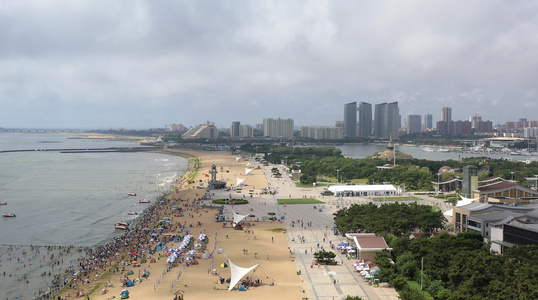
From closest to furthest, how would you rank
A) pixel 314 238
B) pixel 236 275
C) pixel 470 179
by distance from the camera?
pixel 236 275, pixel 314 238, pixel 470 179

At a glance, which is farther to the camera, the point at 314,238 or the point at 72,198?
the point at 72,198

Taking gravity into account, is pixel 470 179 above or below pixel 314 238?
above

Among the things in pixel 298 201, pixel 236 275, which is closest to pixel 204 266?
pixel 236 275

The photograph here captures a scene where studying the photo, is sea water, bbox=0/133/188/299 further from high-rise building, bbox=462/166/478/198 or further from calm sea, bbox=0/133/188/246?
high-rise building, bbox=462/166/478/198

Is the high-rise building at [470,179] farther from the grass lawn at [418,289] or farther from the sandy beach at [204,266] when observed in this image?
the grass lawn at [418,289]

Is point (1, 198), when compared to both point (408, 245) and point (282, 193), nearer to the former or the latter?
point (282, 193)

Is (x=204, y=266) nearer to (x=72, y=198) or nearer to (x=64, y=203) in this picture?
(x=64, y=203)

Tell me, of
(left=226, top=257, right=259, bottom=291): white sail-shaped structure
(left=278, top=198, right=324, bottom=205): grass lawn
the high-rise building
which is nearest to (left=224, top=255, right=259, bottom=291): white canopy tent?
(left=226, top=257, right=259, bottom=291): white sail-shaped structure

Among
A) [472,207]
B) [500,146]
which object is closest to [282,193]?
[472,207]
